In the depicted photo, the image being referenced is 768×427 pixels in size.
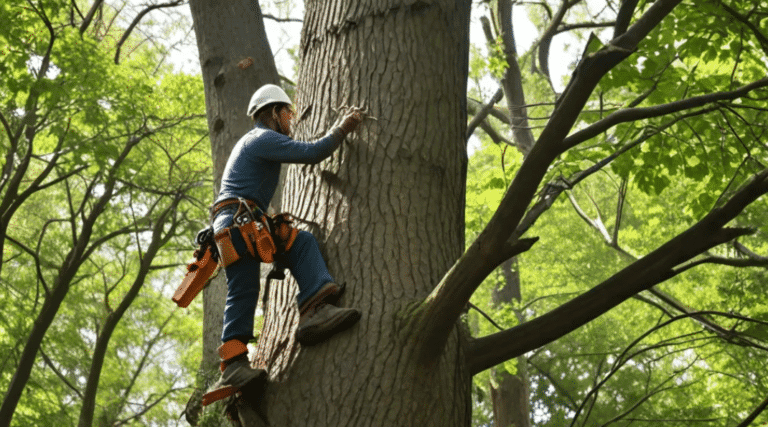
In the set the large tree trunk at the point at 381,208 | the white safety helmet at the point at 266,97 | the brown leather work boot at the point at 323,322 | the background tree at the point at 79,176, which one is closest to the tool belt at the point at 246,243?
the large tree trunk at the point at 381,208

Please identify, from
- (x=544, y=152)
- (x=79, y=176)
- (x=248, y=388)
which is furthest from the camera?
(x=79, y=176)

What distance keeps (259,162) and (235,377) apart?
1046 mm

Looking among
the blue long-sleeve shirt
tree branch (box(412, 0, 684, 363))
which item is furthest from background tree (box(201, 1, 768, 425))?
the blue long-sleeve shirt

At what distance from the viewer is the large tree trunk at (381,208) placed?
269cm

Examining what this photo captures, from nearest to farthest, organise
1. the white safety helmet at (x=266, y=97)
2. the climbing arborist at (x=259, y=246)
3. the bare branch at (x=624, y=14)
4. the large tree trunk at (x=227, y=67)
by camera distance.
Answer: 1. the bare branch at (x=624, y=14)
2. the climbing arborist at (x=259, y=246)
3. the white safety helmet at (x=266, y=97)
4. the large tree trunk at (x=227, y=67)

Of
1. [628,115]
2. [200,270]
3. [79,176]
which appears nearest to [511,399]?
[79,176]

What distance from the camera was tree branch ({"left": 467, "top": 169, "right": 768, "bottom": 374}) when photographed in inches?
92.4

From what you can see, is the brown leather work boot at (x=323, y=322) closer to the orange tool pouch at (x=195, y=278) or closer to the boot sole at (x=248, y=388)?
the boot sole at (x=248, y=388)

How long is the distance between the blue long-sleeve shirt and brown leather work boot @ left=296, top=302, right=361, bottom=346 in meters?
0.70

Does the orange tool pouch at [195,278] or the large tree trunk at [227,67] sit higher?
the large tree trunk at [227,67]

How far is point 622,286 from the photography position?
2.70 meters

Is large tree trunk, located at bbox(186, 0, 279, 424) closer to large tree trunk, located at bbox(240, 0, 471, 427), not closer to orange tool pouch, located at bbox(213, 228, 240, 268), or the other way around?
large tree trunk, located at bbox(240, 0, 471, 427)

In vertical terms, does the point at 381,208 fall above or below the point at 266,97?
below

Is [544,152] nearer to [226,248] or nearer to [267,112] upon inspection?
[226,248]
